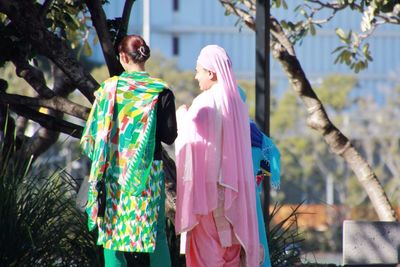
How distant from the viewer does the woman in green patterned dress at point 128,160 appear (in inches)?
239

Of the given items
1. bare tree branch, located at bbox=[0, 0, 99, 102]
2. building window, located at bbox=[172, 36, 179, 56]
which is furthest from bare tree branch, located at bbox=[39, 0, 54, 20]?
building window, located at bbox=[172, 36, 179, 56]

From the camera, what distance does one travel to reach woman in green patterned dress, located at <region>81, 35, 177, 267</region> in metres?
6.07

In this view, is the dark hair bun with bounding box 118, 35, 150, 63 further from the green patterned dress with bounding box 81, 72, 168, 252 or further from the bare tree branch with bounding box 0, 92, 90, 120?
the bare tree branch with bounding box 0, 92, 90, 120

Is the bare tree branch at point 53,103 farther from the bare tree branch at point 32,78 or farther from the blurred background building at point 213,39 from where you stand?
the blurred background building at point 213,39

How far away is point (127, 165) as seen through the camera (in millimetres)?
6082

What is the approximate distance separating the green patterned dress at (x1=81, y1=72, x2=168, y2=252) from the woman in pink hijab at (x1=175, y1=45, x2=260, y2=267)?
1.06ft

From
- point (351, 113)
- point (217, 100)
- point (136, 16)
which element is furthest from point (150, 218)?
point (136, 16)

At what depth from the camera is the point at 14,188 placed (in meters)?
6.87

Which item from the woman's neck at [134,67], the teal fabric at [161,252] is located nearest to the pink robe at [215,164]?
the teal fabric at [161,252]

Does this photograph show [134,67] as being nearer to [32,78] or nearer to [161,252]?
[161,252]

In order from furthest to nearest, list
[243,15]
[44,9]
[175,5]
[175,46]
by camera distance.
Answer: [175,5]
[175,46]
[243,15]
[44,9]

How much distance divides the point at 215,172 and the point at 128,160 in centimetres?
64

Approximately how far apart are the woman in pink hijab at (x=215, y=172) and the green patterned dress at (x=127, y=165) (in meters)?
0.32

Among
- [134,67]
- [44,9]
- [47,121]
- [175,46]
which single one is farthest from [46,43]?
[175,46]
